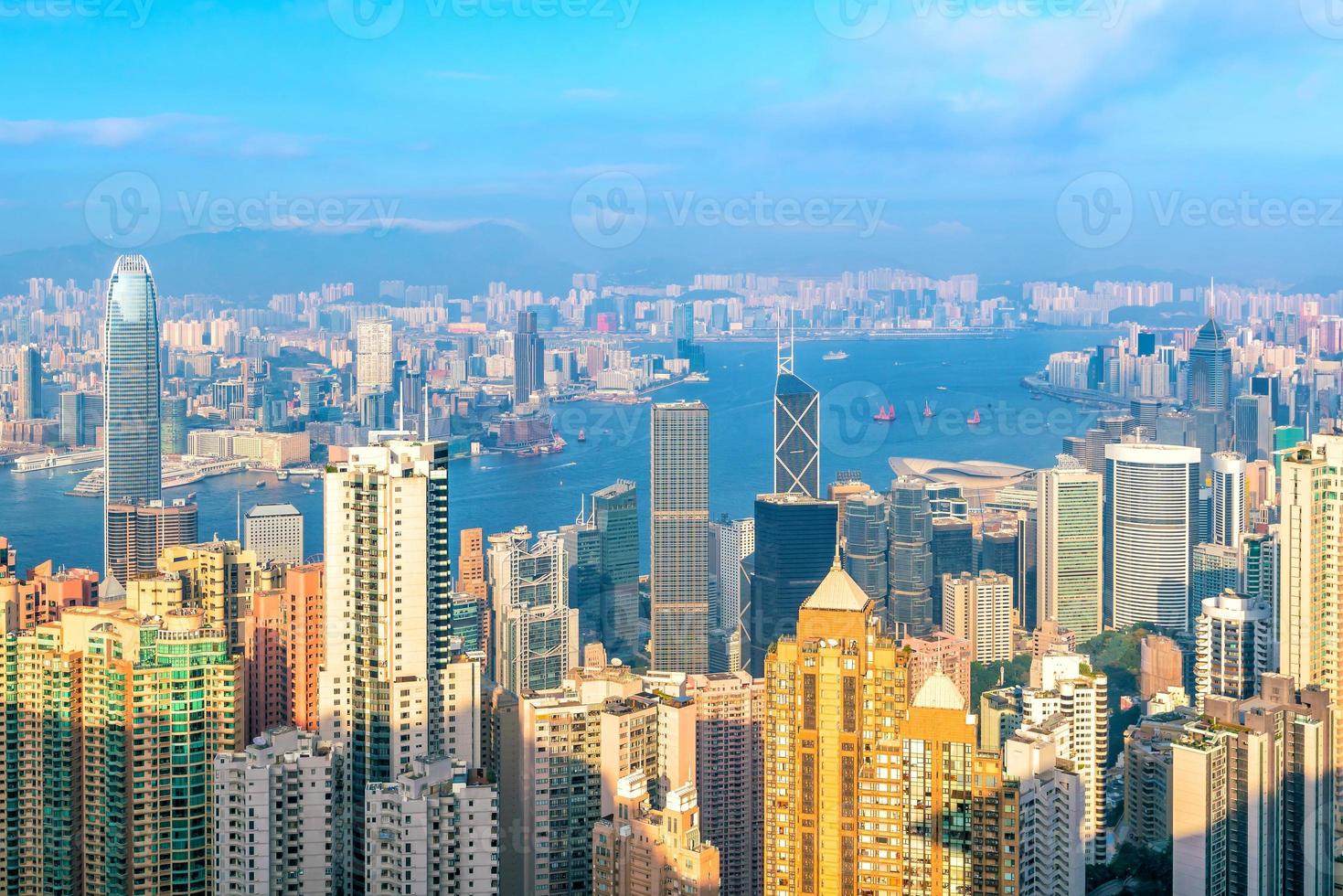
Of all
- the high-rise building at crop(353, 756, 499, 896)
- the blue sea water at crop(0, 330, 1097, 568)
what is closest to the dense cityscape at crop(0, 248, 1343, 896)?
the high-rise building at crop(353, 756, 499, 896)

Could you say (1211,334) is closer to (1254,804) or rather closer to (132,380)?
(1254,804)

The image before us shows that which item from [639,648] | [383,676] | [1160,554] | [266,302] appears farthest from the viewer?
[266,302]

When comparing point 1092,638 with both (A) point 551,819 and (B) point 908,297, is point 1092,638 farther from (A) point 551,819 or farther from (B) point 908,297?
(A) point 551,819

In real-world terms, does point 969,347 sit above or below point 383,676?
above

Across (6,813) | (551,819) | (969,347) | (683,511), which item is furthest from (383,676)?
(969,347)

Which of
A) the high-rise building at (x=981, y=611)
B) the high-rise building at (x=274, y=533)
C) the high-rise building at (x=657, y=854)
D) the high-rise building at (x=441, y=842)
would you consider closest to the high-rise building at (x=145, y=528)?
the high-rise building at (x=274, y=533)

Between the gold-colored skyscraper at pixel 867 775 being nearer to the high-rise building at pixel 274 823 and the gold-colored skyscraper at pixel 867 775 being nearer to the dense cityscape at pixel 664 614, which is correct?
the dense cityscape at pixel 664 614
